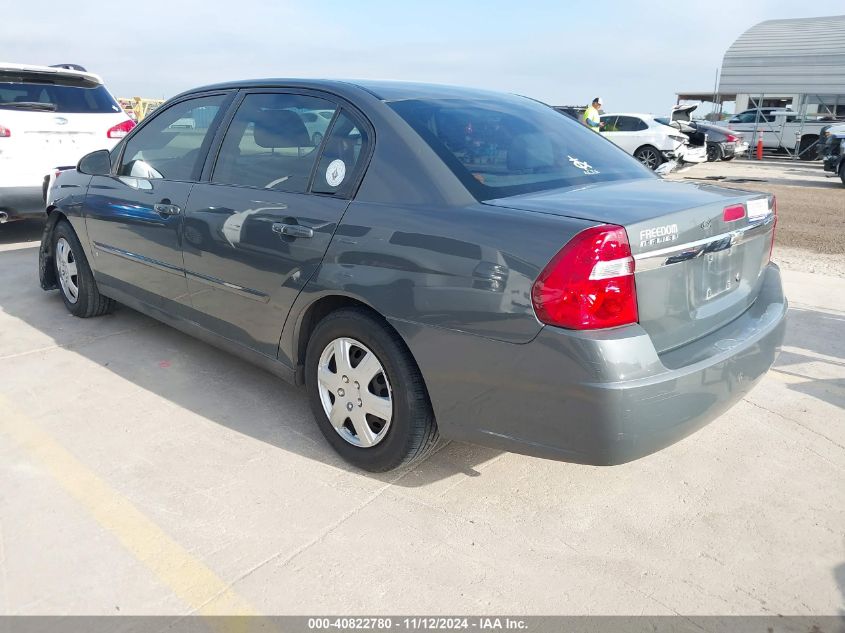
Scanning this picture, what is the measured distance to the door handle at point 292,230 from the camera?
2.92 m

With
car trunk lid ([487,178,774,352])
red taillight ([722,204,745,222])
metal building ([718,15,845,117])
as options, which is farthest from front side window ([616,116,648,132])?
red taillight ([722,204,745,222])

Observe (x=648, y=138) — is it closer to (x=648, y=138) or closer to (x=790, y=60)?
(x=648, y=138)

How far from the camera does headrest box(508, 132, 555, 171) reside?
2906 mm

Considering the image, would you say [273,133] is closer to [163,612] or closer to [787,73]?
[163,612]

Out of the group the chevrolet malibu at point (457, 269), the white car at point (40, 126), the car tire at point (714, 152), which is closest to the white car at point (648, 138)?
the car tire at point (714, 152)

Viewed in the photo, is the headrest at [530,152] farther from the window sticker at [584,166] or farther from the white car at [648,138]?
the white car at [648,138]

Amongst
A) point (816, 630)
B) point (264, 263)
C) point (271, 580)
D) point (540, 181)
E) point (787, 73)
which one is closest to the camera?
point (816, 630)

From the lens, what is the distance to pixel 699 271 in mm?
2477

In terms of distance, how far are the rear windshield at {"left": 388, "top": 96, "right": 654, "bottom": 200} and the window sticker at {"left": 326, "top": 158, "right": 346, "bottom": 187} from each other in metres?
0.33

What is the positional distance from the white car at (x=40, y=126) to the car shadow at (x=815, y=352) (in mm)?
6388

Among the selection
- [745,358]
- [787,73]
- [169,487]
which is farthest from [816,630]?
[787,73]

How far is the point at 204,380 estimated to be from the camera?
394cm

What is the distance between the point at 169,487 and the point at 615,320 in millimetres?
1928

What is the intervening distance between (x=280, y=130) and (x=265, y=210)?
0.43 m
